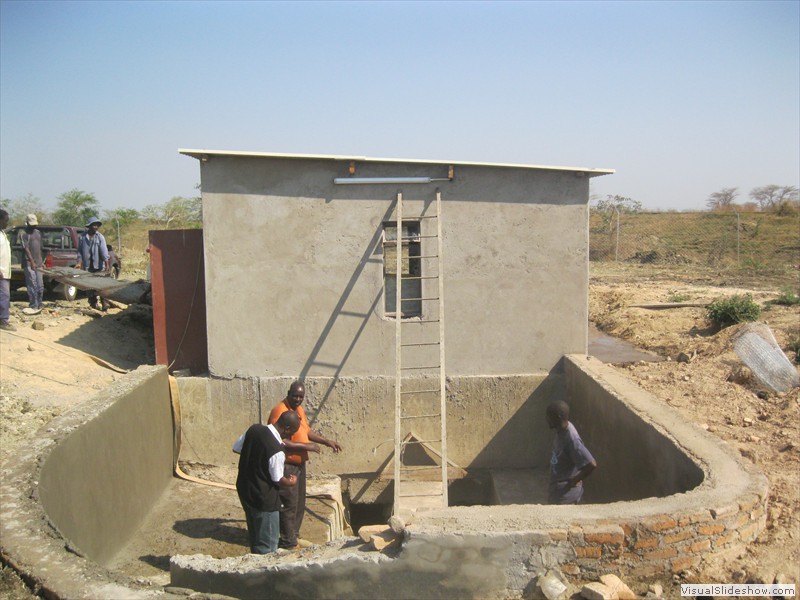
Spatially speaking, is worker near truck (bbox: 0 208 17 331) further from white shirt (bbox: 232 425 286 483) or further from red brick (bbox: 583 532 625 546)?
red brick (bbox: 583 532 625 546)

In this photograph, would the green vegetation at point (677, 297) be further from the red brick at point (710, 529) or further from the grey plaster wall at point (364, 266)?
the red brick at point (710, 529)

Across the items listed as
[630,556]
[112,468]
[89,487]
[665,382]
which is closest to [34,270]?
[112,468]

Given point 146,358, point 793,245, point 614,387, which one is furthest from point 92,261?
point 793,245

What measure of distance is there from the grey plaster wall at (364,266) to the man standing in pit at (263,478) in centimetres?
304

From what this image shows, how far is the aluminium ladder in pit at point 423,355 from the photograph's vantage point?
862 centimetres

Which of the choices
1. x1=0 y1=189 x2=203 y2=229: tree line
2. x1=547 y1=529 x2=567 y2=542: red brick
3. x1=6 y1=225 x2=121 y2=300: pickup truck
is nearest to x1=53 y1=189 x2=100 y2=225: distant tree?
x1=0 y1=189 x2=203 y2=229: tree line

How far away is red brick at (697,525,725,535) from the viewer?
4.18 meters

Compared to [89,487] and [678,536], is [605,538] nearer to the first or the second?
[678,536]

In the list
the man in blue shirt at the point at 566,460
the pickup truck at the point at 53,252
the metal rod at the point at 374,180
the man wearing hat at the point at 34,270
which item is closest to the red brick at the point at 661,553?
the man in blue shirt at the point at 566,460

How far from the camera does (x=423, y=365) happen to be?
902 cm

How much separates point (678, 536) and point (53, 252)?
557 inches

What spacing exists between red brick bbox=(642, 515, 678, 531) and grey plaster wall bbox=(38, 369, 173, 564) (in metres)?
3.70

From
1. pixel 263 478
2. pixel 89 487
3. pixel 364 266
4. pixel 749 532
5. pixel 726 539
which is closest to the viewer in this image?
pixel 726 539

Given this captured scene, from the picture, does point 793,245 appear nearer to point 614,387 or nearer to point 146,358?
point 614,387
